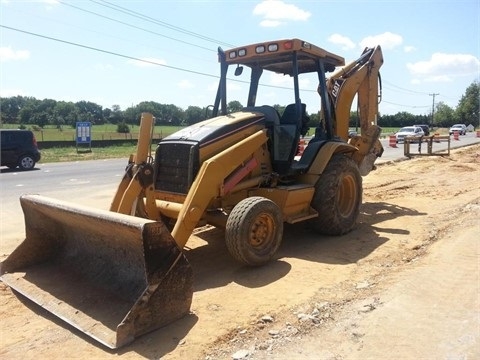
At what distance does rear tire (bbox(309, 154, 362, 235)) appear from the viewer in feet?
21.5

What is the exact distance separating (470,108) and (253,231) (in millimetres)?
107934

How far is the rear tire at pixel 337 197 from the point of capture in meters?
6.54

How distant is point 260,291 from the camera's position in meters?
4.70

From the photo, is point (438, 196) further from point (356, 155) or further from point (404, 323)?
point (404, 323)

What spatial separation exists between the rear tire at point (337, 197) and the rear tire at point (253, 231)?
127 cm

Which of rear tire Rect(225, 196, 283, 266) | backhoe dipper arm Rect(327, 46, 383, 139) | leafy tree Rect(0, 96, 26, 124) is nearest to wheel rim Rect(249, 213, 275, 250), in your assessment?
rear tire Rect(225, 196, 283, 266)

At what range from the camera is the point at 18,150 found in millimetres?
18547

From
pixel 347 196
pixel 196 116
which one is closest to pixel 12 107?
pixel 196 116

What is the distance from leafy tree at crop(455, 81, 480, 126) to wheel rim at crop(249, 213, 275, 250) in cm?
10602

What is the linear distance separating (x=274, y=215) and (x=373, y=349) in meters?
2.21

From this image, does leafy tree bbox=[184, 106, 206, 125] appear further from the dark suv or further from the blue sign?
the dark suv

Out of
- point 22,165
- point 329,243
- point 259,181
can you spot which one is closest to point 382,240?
point 329,243

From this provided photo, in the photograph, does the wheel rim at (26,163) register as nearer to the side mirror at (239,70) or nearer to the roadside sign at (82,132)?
the roadside sign at (82,132)

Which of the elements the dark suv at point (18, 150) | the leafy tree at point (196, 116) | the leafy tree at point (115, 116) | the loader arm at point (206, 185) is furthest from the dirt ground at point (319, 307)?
the leafy tree at point (115, 116)
